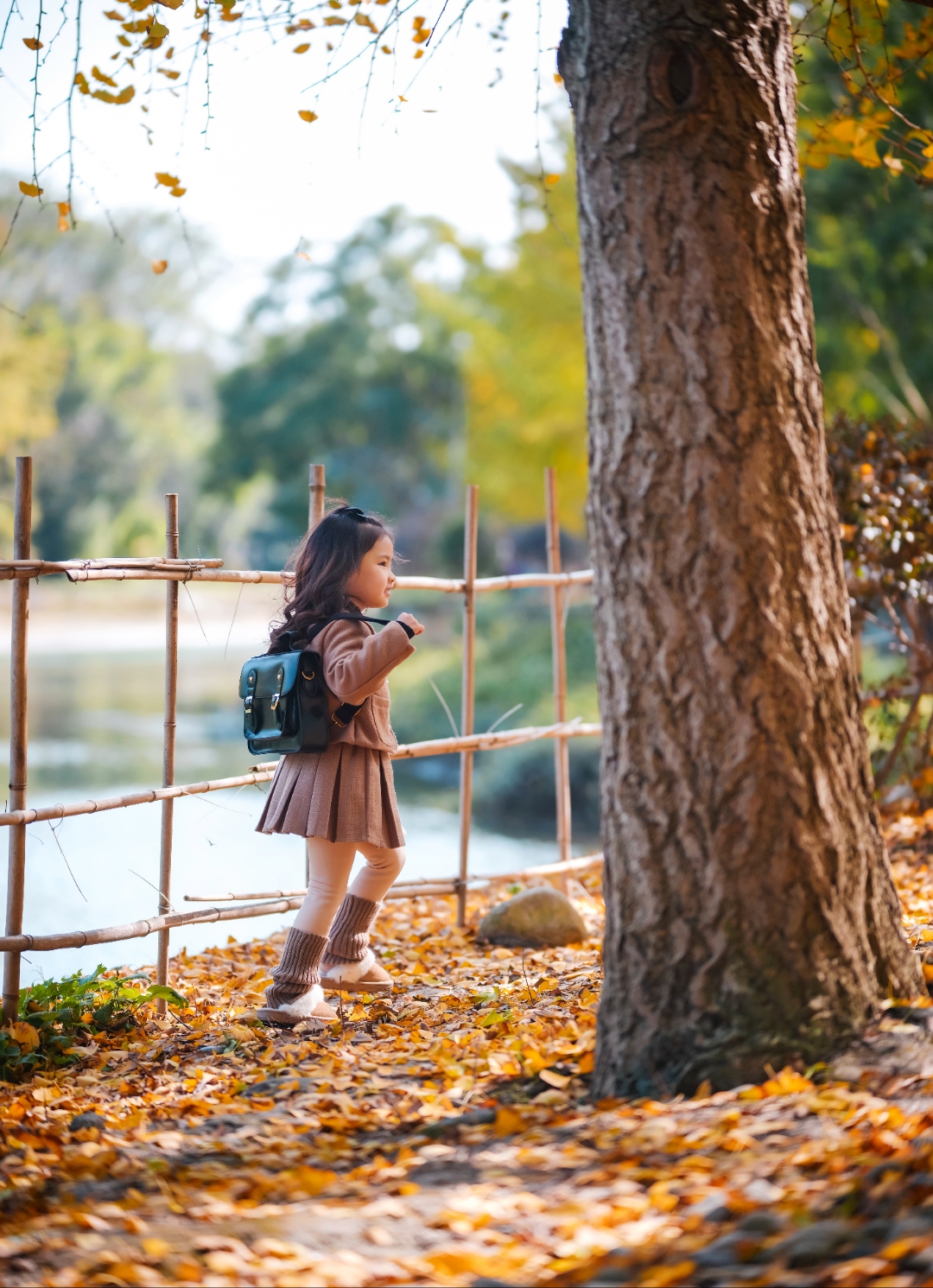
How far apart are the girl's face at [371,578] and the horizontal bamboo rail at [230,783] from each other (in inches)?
22.1

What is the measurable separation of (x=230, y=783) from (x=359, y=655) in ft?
→ 3.44

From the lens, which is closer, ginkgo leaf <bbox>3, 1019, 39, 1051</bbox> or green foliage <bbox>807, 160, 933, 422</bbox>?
ginkgo leaf <bbox>3, 1019, 39, 1051</bbox>

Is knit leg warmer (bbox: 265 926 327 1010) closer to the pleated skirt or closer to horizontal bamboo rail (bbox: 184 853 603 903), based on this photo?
the pleated skirt

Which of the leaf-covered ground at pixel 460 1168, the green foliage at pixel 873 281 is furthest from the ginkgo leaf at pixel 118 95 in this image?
the green foliage at pixel 873 281

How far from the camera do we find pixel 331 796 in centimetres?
325

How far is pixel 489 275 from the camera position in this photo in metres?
15.9

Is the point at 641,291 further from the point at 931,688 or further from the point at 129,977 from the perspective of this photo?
the point at 931,688

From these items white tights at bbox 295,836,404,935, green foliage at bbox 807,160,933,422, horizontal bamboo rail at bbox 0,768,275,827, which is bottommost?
white tights at bbox 295,836,404,935

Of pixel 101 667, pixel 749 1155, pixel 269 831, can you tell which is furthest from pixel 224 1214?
pixel 101 667

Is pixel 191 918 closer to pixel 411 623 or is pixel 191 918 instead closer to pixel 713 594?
pixel 411 623

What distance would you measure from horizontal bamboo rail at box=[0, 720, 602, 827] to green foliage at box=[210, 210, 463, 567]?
22.5 meters

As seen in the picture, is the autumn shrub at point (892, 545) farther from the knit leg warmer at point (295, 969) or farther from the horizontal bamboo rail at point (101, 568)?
the knit leg warmer at point (295, 969)

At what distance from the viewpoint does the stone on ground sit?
4.48 meters

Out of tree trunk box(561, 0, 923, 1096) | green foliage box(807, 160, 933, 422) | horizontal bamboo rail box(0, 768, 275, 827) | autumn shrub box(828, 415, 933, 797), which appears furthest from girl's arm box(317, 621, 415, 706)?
green foliage box(807, 160, 933, 422)
